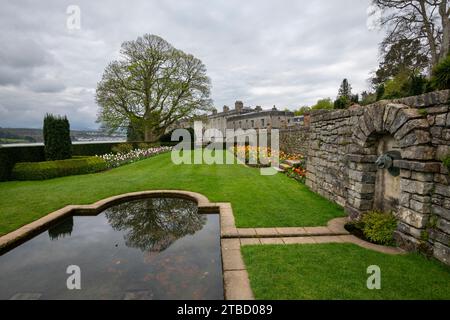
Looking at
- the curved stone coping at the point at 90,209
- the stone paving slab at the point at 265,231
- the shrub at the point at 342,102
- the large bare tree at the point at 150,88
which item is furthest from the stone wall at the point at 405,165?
the large bare tree at the point at 150,88

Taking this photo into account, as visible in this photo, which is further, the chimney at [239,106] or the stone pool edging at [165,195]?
the chimney at [239,106]

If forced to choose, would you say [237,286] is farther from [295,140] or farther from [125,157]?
[125,157]

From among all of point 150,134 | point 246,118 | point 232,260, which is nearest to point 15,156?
point 232,260

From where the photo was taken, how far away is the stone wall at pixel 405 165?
11.5 feet

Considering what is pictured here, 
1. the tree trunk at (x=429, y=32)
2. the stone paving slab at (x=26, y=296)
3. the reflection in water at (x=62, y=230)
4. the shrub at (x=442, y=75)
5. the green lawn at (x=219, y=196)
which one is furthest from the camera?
the tree trunk at (x=429, y=32)

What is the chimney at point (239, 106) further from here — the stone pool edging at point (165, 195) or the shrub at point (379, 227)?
the shrub at point (379, 227)

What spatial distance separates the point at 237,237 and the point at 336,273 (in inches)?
74.9

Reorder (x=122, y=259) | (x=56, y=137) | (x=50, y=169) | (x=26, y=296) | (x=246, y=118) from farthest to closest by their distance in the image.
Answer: (x=246, y=118) → (x=56, y=137) → (x=50, y=169) → (x=122, y=259) → (x=26, y=296)

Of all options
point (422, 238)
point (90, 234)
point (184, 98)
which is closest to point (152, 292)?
point (90, 234)

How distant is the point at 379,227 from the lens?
14.6 feet

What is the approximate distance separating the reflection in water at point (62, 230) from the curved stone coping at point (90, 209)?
162mm
